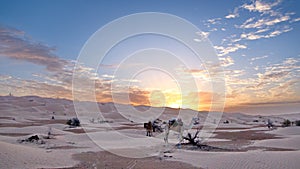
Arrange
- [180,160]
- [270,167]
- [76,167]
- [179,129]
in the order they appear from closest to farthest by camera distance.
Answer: [270,167] → [76,167] → [180,160] → [179,129]

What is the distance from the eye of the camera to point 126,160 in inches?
553

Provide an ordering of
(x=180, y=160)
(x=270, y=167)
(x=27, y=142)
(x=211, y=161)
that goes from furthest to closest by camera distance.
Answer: (x=27, y=142) < (x=180, y=160) < (x=211, y=161) < (x=270, y=167)

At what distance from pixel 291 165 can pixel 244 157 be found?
2206mm

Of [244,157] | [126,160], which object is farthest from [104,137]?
[244,157]

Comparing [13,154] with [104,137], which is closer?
[13,154]

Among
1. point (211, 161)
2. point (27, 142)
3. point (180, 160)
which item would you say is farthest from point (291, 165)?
point (27, 142)

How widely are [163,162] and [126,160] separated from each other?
1909mm

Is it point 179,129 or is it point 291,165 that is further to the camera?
point 179,129

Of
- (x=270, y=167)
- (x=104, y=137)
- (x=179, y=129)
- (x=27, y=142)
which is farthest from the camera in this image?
(x=104, y=137)

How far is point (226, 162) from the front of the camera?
12.4 metres

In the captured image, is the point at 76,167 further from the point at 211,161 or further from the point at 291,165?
the point at 291,165

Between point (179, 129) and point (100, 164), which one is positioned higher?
point (179, 129)

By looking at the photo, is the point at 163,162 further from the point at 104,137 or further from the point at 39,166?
the point at 104,137

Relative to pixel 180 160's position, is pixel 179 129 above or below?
above
